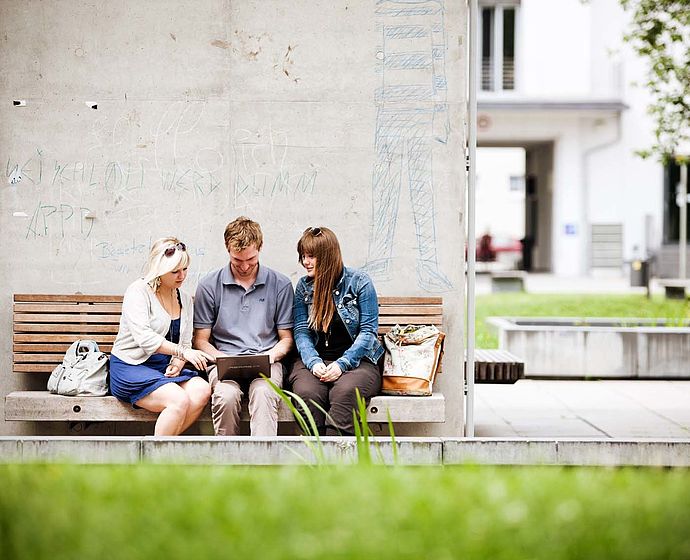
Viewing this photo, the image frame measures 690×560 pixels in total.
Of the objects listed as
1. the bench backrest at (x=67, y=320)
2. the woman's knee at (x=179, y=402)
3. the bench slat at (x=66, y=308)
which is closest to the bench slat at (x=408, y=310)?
the bench backrest at (x=67, y=320)

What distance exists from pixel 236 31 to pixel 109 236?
5.50 feet

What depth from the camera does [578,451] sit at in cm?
541

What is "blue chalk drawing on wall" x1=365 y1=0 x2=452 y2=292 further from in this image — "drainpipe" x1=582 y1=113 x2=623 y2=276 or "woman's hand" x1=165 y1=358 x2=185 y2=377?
"drainpipe" x1=582 y1=113 x2=623 y2=276

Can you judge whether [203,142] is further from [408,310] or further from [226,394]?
[226,394]

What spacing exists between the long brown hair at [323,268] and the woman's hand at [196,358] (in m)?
0.71

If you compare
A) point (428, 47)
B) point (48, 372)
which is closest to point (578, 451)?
point (428, 47)

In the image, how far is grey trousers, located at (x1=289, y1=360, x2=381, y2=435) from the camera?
6.75m

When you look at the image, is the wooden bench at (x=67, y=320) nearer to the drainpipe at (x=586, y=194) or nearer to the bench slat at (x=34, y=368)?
the bench slat at (x=34, y=368)

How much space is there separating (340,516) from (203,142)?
5.16 metres

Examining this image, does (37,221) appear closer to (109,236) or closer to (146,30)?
(109,236)

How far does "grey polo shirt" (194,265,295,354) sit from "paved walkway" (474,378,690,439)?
1945 mm

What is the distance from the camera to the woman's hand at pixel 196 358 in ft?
22.8

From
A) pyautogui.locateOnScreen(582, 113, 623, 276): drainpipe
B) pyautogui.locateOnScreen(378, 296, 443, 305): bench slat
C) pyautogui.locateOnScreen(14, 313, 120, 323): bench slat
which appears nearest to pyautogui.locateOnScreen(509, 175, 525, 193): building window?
pyautogui.locateOnScreen(582, 113, 623, 276): drainpipe

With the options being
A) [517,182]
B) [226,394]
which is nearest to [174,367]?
[226,394]
